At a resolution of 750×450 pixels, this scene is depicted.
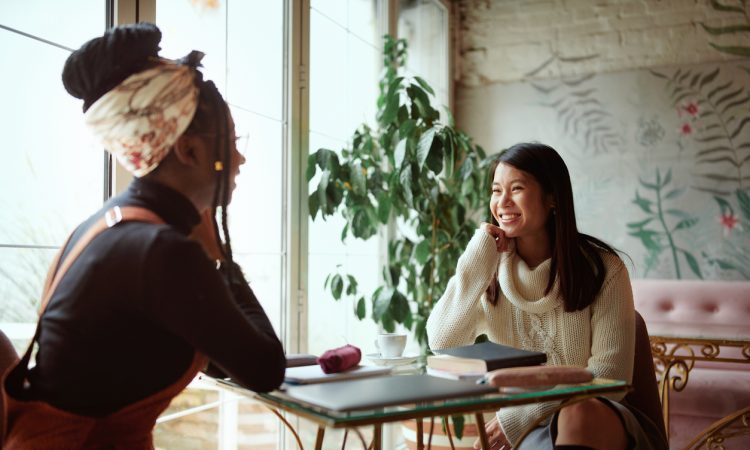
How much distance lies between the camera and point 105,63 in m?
1.04

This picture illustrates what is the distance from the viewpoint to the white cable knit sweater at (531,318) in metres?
1.67

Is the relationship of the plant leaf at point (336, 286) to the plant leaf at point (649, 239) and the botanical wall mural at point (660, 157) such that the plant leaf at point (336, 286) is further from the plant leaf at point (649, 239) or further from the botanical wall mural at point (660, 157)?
the plant leaf at point (649, 239)

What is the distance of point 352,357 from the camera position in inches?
51.1

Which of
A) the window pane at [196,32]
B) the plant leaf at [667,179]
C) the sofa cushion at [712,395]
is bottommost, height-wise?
the sofa cushion at [712,395]

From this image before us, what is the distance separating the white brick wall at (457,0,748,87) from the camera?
13.0 feet

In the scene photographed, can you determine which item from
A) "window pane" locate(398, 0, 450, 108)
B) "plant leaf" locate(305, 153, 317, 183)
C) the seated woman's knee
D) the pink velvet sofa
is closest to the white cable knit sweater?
the seated woman's knee

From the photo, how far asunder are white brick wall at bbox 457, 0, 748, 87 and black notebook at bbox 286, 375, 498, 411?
3.54 metres

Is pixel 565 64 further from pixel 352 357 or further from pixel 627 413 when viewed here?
pixel 352 357

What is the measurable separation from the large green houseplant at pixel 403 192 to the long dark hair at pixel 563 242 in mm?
868

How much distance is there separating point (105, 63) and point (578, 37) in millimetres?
3749

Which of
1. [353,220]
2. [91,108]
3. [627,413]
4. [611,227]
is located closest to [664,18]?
[611,227]

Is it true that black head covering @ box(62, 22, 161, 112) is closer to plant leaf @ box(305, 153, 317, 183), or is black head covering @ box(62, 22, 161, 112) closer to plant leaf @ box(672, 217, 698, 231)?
plant leaf @ box(305, 153, 317, 183)

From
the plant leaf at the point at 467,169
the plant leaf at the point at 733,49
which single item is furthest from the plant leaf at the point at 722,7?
the plant leaf at the point at 467,169

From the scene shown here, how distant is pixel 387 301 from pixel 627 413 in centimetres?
145
